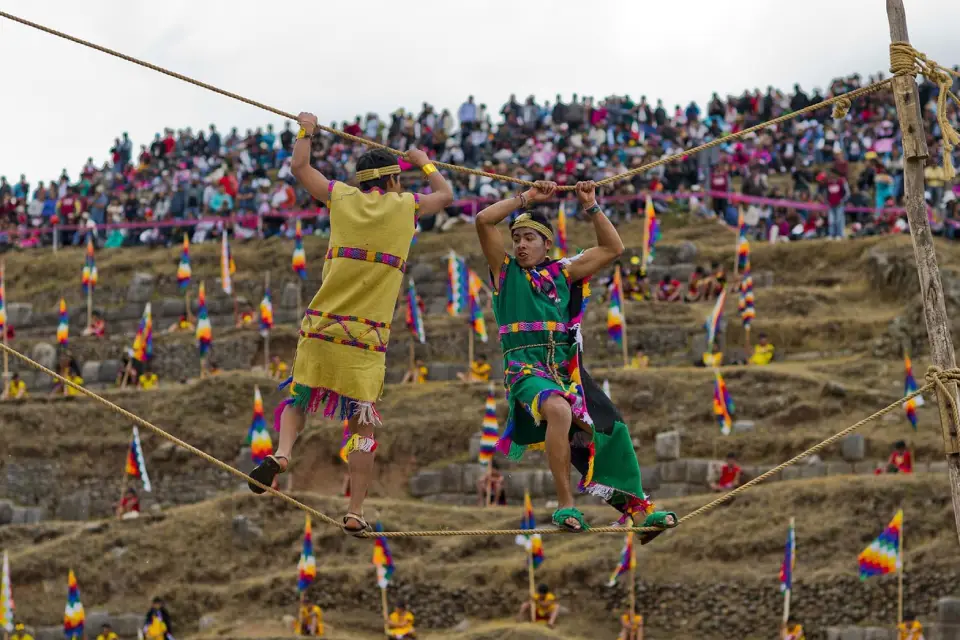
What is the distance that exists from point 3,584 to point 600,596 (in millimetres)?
9101

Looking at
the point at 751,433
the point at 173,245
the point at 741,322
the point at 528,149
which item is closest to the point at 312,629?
the point at 751,433

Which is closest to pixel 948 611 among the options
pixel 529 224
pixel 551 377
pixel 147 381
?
pixel 551 377

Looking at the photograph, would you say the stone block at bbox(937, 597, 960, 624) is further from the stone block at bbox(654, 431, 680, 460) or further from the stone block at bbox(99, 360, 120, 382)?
the stone block at bbox(99, 360, 120, 382)

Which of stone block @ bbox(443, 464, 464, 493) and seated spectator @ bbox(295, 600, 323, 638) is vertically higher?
stone block @ bbox(443, 464, 464, 493)

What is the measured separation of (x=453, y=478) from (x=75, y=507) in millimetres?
7888

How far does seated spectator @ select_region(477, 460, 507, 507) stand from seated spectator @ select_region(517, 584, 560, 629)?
411 cm

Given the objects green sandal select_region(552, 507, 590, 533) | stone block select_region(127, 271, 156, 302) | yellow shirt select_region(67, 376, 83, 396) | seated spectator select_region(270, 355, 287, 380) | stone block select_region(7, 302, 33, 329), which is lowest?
green sandal select_region(552, 507, 590, 533)

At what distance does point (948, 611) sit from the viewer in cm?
2556

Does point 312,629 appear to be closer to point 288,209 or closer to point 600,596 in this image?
point 600,596

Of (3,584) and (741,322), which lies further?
(741,322)

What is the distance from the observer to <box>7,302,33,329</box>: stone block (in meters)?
45.0

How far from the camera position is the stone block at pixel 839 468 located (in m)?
30.4

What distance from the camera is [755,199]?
40.5 meters

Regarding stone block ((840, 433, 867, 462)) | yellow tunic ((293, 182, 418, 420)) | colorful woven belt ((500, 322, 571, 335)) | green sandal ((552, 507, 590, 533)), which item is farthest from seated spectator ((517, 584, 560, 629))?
yellow tunic ((293, 182, 418, 420))
